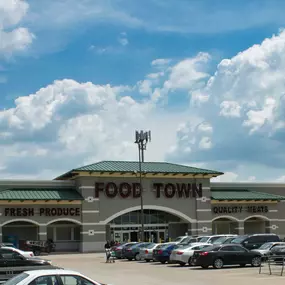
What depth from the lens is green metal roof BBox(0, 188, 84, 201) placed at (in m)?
54.4

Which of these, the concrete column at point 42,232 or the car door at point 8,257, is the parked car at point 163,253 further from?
the concrete column at point 42,232

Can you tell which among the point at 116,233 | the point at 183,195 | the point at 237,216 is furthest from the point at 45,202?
the point at 237,216

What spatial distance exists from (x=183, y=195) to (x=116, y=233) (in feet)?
26.7

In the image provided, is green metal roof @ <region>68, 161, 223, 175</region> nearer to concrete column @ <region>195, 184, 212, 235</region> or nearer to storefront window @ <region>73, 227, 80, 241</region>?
concrete column @ <region>195, 184, 212, 235</region>

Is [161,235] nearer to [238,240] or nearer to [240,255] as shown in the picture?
[238,240]

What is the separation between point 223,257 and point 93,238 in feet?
92.8

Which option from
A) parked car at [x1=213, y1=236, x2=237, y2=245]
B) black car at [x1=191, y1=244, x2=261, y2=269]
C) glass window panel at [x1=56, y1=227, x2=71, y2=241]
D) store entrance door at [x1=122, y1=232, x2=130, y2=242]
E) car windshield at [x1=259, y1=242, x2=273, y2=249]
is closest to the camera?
black car at [x1=191, y1=244, x2=261, y2=269]

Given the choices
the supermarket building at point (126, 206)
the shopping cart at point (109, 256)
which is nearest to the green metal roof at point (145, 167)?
the supermarket building at point (126, 206)

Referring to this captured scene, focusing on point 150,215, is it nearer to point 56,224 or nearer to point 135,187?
point 135,187

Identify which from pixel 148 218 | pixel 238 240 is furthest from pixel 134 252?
pixel 148 218

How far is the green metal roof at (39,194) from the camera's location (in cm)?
5444

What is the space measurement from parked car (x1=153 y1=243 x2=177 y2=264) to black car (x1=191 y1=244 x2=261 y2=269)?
Answer: 4362 millimetres

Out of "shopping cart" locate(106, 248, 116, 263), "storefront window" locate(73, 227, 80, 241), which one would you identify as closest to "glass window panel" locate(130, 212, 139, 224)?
"storefront window" locate(73, 227, 80, 241)

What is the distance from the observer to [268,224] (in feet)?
214
